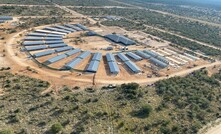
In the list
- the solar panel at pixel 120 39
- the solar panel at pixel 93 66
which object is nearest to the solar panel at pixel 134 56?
the solar panel at pixel 120 39

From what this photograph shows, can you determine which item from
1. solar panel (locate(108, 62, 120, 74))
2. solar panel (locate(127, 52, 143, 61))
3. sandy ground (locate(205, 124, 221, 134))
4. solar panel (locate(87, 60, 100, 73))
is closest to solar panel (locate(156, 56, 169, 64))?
solar panel (locate(127, 52, 143, 61))

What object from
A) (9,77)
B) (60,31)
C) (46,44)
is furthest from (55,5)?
(9,77)

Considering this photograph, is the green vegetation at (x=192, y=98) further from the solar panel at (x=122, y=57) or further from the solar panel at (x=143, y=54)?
the solar panel at (x=122, y=57)

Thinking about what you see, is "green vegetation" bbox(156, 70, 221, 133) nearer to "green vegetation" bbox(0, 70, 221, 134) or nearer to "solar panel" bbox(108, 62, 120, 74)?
"green vegetation" bbox(0, 70, 221, 134)

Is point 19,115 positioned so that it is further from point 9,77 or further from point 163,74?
point 163,74

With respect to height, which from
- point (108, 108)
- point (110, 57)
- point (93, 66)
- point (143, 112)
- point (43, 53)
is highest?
point (43, 53)

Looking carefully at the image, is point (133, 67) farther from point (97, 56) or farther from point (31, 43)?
point (31, 43)

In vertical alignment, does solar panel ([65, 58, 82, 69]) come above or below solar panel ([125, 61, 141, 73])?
above

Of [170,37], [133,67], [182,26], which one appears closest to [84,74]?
[133,67]
